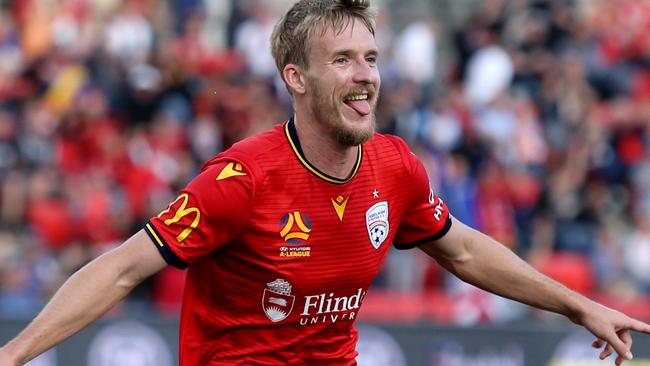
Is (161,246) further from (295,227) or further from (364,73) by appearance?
(364,73)

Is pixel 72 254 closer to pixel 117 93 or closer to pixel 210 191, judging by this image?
Result: pixel 117 93

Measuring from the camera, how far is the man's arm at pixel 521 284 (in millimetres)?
5285

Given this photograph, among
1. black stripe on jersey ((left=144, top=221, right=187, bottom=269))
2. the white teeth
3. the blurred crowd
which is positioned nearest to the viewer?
black stripe on jersey ((left=144, top=221, right=187, bottom=269))

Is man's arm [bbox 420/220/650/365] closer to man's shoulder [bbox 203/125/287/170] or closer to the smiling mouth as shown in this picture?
the smiling mouth

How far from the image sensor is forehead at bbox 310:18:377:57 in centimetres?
488

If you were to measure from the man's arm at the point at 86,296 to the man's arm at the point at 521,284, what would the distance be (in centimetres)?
138

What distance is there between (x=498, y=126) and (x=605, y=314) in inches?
304

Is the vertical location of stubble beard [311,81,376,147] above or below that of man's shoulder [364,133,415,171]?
above

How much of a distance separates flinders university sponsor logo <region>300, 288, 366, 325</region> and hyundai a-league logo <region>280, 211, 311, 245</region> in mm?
239

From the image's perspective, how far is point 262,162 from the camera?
4836 millimetres

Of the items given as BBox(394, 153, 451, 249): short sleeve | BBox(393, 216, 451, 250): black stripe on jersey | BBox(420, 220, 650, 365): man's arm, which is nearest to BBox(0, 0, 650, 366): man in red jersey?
BBox(394, 153, 451, 249): short sleeve

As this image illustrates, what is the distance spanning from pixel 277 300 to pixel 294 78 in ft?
2.88

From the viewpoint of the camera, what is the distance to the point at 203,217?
4691 millimetres

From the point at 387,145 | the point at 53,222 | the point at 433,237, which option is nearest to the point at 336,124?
the point at 387,145
